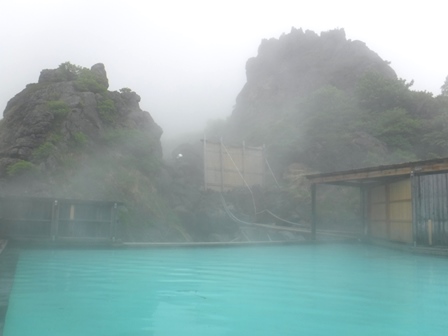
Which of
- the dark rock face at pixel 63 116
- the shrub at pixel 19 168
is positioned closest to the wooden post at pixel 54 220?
the shrub at pixel 19 168

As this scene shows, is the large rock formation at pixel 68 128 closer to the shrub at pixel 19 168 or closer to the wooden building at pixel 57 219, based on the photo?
the shrub at pixel 19 168

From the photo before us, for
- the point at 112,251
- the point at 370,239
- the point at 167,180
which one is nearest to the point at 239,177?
the point at 167,180

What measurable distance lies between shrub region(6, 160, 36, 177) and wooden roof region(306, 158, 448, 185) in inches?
402

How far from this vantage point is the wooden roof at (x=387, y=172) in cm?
1099

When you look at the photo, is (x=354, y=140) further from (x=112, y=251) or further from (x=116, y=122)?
(x=112, y=251)

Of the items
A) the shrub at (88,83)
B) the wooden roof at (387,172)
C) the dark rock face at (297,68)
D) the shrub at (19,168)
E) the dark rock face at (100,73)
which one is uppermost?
the dark rock face at (297,68)

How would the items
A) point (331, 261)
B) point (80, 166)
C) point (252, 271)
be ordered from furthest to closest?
1. point (80, 166)
2. point (331, 261)
3. point (252, 271)

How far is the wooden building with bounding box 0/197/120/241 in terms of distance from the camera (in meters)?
11.4

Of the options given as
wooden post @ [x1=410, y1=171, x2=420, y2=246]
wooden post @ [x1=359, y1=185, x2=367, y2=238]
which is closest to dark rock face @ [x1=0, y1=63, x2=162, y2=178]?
wooden post @ [x1=359, y1=185, x2=367, y2=238]

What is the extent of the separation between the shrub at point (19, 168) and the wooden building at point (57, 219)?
5.77 metres

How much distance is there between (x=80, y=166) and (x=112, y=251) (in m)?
9.00

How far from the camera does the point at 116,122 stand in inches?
883

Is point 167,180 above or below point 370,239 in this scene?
above

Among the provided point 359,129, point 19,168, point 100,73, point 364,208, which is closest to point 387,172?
point 364,208
